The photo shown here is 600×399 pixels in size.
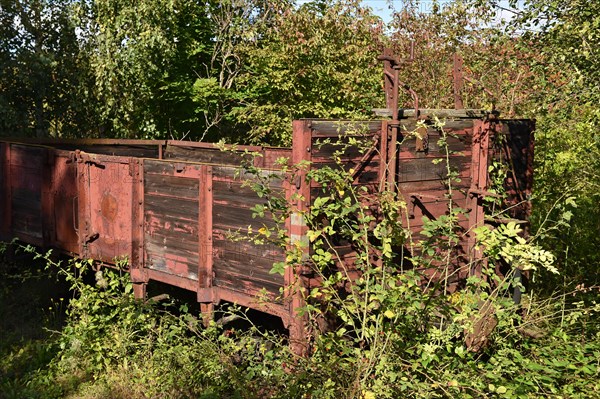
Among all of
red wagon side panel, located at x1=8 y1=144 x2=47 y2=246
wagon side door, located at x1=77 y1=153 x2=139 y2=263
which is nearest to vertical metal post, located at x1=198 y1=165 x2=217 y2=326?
wagon side door, located at x1=77 y1=153 x2=139 y2=263

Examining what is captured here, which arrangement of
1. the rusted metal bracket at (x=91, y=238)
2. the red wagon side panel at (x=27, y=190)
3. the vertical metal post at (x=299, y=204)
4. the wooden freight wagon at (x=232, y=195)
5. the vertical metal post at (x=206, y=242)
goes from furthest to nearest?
1. the red wagon side panel at (x=27, y=190)
2. the rusted metal bracket at (x=91, y=238)
3. the vertical metal post at (x=206, y=242)
4. the wooden freight wagon at (x=232, y=195)
5. the vertical metal post at (x=299, y=204)

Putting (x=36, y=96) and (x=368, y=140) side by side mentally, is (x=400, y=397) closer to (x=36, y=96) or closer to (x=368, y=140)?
(x=368, y=140)

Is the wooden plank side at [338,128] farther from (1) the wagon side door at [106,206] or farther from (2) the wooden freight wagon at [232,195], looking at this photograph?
(1) the wagon side door at [106,206]

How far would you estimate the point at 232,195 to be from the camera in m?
5.98

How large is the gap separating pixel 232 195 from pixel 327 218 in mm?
1150

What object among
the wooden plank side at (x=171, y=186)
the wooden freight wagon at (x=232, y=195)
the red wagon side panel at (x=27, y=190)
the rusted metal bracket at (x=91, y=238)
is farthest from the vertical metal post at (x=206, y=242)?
the red wagon side panel at (x=27, y=190)

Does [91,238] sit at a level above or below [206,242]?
below

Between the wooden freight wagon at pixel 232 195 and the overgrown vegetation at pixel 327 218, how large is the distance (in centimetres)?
29

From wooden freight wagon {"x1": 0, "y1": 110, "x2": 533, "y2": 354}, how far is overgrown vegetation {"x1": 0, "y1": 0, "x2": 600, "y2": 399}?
0.29 m

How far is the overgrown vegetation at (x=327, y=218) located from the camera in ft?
15.4

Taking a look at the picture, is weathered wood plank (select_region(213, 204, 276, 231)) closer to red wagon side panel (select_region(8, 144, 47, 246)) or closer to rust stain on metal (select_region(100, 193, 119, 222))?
rust stain on metal (select_region(100, 193, 119, 222))

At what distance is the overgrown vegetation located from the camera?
470cm

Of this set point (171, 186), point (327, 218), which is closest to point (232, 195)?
point (171, 186)

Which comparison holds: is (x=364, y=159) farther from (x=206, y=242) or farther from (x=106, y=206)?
(x=106, y=206)
